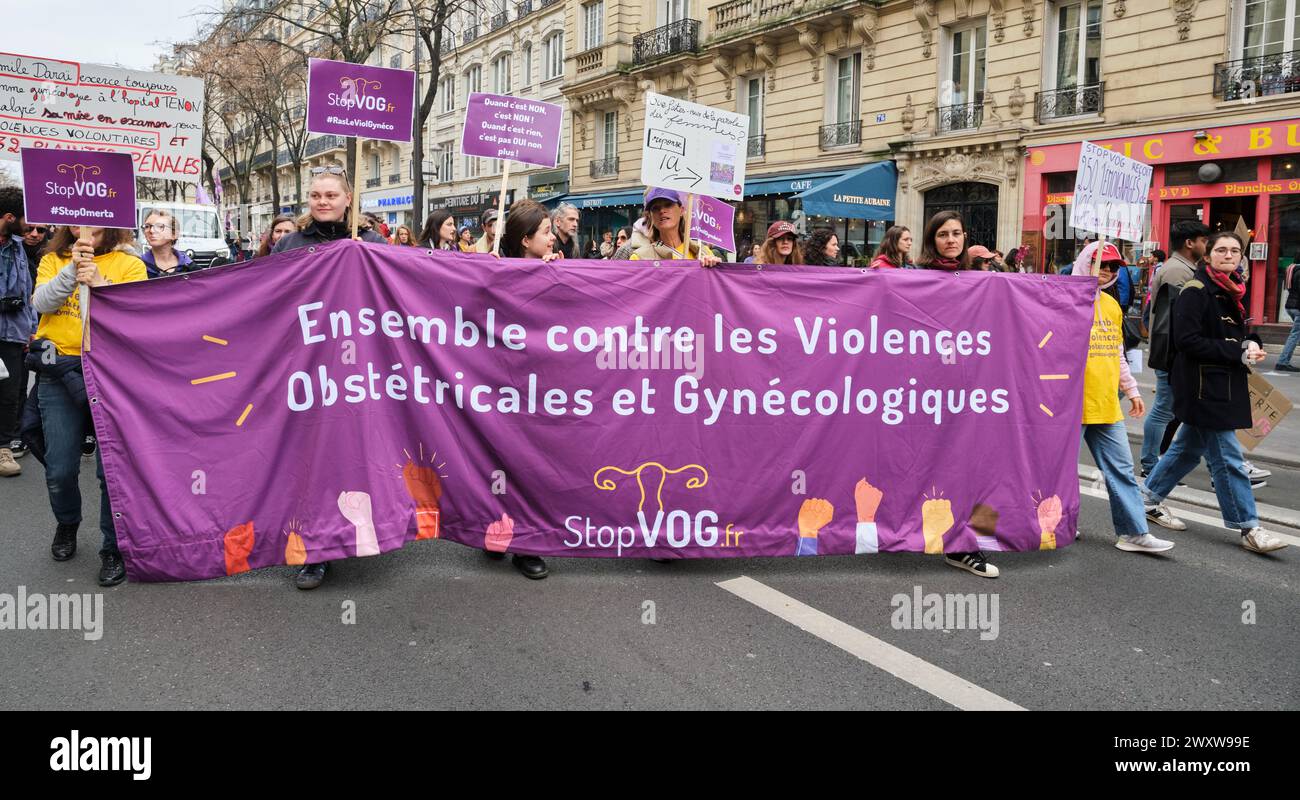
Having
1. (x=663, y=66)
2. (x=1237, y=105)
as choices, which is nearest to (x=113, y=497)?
(x=1237, y=105)

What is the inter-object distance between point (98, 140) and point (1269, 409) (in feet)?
24.6

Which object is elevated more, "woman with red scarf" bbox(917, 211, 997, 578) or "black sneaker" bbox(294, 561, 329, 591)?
"woman with red scarf" bbox(917, 211, 997, 578)

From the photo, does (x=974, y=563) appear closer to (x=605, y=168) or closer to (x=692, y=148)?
(x=692, y=148)

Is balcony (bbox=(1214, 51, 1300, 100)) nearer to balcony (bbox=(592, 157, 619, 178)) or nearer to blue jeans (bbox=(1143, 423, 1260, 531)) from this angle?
blue jeans (bbox=(1143, 423, 1260, 531))

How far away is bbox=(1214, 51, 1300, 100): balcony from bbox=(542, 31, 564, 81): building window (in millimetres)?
23980

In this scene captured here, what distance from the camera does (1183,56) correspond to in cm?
1714

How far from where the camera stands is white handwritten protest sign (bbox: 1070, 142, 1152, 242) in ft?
18.1

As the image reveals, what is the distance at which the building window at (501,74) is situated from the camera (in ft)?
129

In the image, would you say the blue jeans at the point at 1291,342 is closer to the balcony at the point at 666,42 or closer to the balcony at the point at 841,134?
the balcony at the point at 841,134

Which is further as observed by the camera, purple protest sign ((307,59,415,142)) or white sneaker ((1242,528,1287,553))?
white sneaker ((1242,528,1287,553))

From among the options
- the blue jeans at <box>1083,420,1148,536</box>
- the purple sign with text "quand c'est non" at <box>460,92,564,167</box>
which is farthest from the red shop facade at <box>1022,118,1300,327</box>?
the purple sign with text "quand c'est non" at <box>460,92,564,167</box>

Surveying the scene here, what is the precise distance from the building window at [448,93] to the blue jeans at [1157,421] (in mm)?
40540

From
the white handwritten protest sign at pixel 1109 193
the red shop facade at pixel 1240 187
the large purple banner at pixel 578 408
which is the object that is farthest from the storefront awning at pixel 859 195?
the large purple banner at pixel 578 408

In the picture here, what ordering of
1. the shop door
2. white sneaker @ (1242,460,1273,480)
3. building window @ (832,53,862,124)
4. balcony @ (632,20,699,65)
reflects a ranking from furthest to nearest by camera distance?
balcony @ (632,20,699,65) < building window @ (832,53,862,124) < the shop door < white sneaker @ (1242,460,1273,480)
